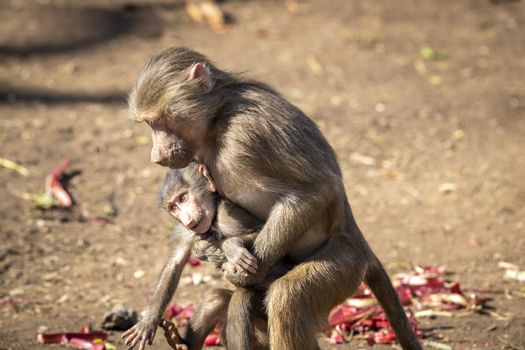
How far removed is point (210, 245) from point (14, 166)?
4.22 m

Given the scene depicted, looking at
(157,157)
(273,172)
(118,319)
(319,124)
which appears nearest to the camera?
(273,172)

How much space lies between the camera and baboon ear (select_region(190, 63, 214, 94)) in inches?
185

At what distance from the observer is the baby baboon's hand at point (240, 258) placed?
457 centimetres

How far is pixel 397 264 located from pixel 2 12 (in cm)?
812

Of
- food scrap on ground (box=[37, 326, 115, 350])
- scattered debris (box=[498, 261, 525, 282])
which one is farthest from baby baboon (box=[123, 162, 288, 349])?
scattered debris (box=[498, 261, 525, 282])

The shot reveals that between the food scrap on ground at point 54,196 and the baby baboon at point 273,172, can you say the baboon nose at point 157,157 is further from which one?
the food scrap on ground at point 54,196

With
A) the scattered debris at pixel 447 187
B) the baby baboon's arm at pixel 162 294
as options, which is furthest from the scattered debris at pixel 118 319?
the scattered debris at pixel 447 187

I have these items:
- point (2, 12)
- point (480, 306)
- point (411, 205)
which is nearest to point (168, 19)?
point (2, 12)

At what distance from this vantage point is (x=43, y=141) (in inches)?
357

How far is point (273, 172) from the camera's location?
4.59m

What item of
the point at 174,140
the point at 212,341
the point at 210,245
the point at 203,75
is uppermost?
the point at 203,75

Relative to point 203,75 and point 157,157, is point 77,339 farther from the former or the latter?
point 203,75

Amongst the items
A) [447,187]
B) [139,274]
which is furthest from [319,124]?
[139,274]

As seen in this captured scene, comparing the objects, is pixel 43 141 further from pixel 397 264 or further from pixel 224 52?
pixel 397 264
